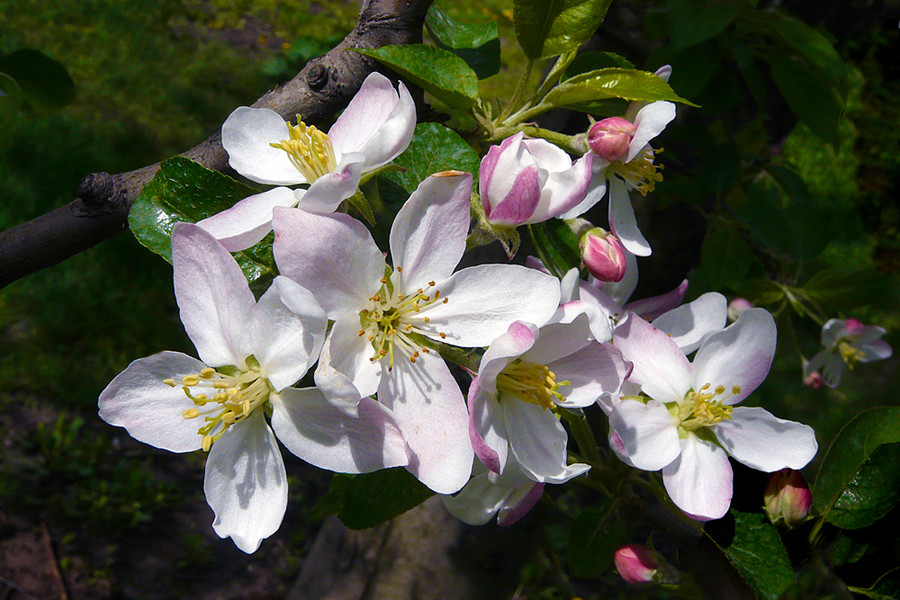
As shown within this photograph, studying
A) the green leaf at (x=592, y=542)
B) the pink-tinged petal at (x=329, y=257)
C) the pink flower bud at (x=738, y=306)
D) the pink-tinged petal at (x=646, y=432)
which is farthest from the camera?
the pink flower bud at (x=738, y=306)

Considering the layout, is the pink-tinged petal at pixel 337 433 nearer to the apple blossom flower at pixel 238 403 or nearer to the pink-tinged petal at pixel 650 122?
the apple blossom flower at pixel 238 403

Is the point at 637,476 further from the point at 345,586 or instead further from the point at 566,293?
the point at 345,586

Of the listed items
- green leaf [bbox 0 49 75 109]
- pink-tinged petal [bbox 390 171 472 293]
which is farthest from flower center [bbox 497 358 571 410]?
green leaf [bbox 0 49 75 109]

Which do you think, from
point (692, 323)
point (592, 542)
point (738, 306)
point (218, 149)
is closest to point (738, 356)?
point (692, 323)

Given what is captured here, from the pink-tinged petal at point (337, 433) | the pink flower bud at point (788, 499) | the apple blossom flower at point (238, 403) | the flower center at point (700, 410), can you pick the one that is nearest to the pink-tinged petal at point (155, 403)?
the apple blossom flower at point (238, 403)

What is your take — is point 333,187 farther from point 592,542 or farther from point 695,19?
point 695,19

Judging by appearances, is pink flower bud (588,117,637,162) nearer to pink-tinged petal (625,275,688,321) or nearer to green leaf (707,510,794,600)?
pink-tinged petal (625,275,688,321)
